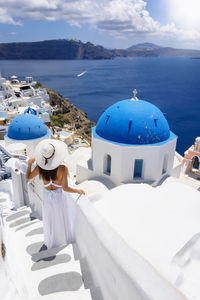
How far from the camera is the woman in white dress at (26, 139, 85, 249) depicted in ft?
11.2

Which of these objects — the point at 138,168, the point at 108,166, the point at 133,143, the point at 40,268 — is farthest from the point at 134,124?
the point at 40,268

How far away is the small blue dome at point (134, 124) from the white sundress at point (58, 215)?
242 inches

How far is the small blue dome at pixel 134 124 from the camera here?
948cm

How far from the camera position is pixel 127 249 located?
92.6 inches

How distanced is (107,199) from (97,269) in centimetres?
201

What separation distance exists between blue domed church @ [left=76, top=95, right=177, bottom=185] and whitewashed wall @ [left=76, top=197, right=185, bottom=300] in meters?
6.40

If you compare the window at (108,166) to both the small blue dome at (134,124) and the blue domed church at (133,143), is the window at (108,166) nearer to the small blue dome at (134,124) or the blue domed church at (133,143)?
the blue domed church at (133,143)

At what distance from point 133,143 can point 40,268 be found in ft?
22.0

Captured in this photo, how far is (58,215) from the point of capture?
152 inches

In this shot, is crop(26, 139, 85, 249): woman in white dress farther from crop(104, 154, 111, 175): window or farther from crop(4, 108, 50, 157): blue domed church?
crop(4, 108, 50, 157): blue domed church

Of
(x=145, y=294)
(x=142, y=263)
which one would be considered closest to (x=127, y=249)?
(x=142, y=263)

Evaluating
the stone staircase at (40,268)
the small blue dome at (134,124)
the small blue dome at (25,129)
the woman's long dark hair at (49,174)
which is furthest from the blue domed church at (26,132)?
the woman's long dark hair at (49,174)

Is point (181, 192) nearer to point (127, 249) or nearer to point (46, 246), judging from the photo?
point (127, 249)

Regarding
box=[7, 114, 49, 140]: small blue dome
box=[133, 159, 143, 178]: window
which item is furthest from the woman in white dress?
box=[7, 114, 49, 140]: small blue dome
